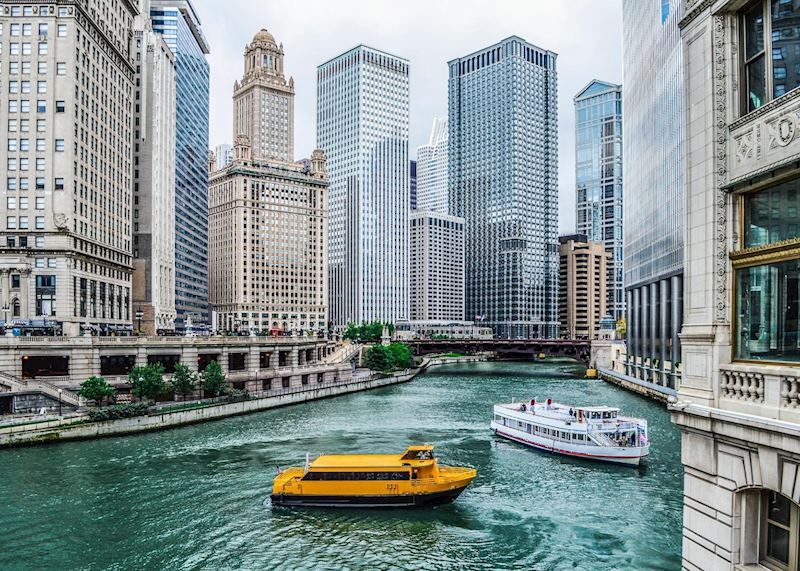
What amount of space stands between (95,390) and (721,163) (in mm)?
81197

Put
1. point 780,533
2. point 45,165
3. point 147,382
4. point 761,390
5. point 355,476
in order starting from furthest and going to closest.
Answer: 1. point 45,165
2. point 147,382
3. point 355,476
4. point 780,533
5. point 761,390

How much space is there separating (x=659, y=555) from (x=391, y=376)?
112m

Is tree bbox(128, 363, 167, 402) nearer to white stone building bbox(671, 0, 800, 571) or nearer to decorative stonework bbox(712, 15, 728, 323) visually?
white stone building bbox(671, 0, 800, 571)

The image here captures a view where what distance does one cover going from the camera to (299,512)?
49.9m

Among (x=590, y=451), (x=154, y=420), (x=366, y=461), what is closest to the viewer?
(x=366, y=461)

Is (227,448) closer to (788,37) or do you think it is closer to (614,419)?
(614,419)

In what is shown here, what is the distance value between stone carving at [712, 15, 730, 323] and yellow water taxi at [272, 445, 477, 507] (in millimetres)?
38400

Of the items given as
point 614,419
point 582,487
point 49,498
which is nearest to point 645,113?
point 614,419

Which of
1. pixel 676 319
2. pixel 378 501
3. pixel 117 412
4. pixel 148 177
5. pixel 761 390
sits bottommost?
pixel 378 501

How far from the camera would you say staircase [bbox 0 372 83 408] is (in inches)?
3179

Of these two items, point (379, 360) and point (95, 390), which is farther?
point (379, 360)

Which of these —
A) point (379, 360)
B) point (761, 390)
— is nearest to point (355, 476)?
point (761, 390)

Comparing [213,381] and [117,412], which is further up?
[213,381]

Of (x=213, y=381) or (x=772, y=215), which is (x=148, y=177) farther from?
(x=772, y=215)
